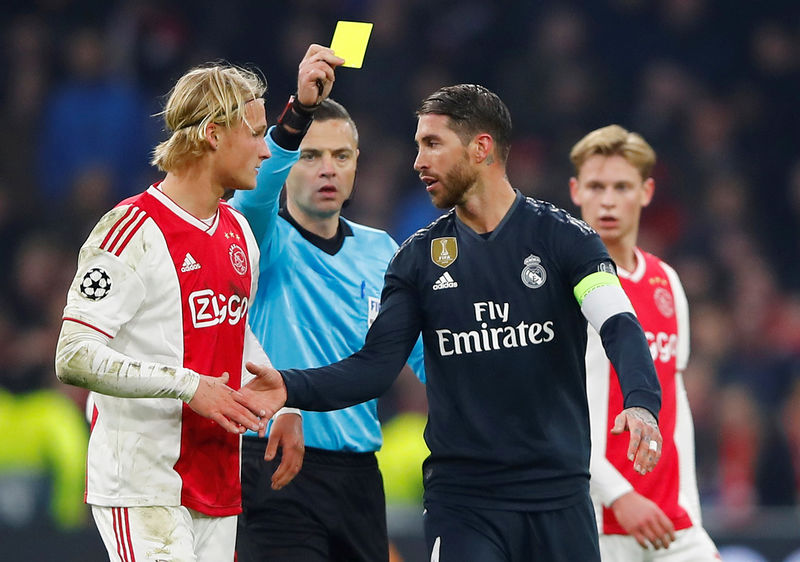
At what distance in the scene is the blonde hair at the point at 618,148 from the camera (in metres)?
5.98

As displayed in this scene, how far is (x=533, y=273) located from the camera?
4.42 meters

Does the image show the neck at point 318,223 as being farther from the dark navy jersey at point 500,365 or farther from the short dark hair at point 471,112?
the dark navy jersey at point 500,365

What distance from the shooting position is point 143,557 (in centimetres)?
389

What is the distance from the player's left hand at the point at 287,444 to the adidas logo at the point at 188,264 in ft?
2.80

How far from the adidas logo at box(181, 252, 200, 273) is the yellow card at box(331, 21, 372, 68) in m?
1.01

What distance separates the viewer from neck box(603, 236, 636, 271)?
5.75m

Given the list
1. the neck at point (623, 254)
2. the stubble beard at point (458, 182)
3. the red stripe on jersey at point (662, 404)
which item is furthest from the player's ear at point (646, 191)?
the stubble beard at point (458, 182)

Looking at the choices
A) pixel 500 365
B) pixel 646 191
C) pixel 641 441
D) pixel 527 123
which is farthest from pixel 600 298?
pixel 527 123

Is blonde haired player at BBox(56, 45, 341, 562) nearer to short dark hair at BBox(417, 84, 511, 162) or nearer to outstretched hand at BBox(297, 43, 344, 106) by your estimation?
outstretched hand at BBox(297, 43, 344, 106)

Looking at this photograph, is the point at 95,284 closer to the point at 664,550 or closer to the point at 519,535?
the point at 519,535

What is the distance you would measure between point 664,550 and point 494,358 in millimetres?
1644

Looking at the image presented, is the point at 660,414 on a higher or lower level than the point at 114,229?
lower

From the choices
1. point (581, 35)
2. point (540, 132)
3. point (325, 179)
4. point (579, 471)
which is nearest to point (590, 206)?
point (325, 179)

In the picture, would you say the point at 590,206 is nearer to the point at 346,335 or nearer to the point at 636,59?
the point at 346,335
